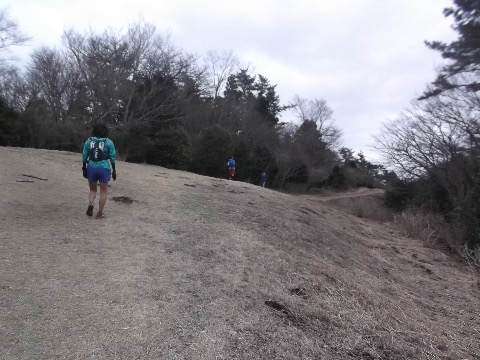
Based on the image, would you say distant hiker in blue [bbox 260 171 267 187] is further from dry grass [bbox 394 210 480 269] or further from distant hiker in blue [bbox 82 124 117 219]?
distant hiker in blue [bbox 82 124 117 219]

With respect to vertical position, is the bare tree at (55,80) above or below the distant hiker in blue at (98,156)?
above

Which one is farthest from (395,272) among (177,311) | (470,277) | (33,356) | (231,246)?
(33,356)

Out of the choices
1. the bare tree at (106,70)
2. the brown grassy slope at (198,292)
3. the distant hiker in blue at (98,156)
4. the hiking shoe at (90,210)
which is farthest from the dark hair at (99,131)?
the bare tree at (106,70)

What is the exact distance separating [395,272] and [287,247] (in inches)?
99.1

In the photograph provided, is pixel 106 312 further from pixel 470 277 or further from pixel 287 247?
pixel 470 277

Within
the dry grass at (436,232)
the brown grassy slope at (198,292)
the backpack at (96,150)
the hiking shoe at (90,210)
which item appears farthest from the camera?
the dry grass at (436,232)

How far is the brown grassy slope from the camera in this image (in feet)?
8.86

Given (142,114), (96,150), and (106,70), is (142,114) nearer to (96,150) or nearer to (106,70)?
(106,70)

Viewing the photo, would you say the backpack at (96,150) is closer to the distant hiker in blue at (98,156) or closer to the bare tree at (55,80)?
the distant hiker in blue at (98,156)

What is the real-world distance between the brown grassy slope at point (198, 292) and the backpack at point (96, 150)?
3.17 ft

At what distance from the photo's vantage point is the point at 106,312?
9.61 ft

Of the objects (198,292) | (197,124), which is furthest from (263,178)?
(198,292)

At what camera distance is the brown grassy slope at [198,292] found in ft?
8.86

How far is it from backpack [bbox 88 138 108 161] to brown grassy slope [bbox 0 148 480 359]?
968 millimetres
